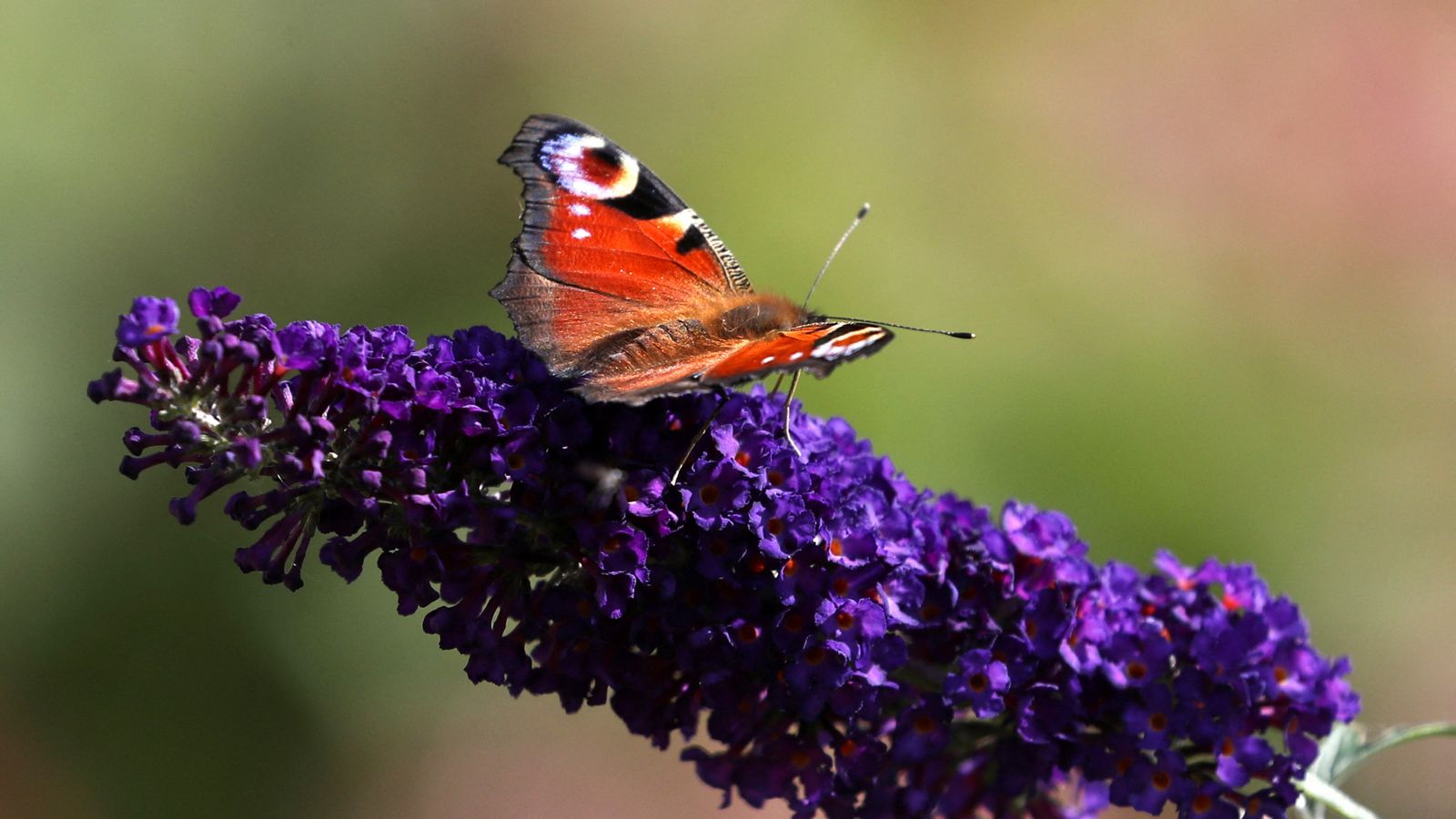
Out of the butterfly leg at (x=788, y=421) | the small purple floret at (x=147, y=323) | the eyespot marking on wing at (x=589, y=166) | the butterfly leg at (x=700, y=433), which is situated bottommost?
the small purple floret at (x=147, y=323)

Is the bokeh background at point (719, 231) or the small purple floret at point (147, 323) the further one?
the bokeh background at point (719, 231)

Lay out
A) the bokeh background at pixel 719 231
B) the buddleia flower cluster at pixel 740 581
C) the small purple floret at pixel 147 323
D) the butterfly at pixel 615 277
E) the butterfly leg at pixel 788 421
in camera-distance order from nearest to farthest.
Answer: the small purple floret at pixel 147 323
the buddleia flower cluster at pixel 740 581
the butterfly leg at pixel 788 421
the butterfly at pixel 615 277
the bokeh background at pixel 719 231

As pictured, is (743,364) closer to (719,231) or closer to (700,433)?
(700,433)

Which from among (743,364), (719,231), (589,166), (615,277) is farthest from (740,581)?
(719,231)

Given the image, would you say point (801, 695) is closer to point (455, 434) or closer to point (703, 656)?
point (703, 656)

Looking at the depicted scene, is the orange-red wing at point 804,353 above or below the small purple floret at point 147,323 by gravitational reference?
above

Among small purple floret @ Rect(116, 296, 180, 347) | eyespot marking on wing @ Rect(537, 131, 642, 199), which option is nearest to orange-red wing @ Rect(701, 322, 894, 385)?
eyespot marking on wing @ Rect(537, 131, 642, 199)

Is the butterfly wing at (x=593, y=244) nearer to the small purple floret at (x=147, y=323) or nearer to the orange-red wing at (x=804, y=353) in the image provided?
the orange-red wing at (x=804, y=353)

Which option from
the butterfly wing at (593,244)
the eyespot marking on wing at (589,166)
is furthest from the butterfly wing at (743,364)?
the eyespot marking on wing at (589,166)
